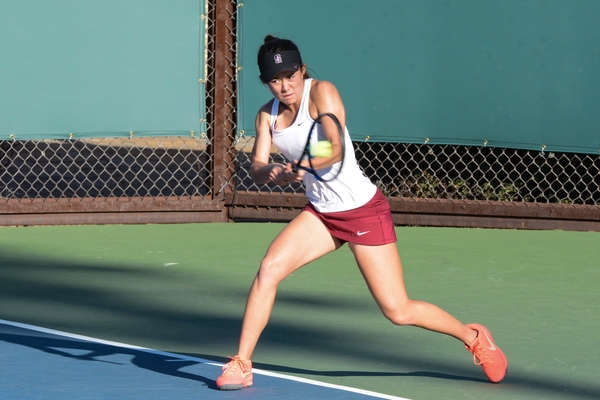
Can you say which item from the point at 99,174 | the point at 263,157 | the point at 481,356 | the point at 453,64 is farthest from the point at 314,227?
the point at 99,174

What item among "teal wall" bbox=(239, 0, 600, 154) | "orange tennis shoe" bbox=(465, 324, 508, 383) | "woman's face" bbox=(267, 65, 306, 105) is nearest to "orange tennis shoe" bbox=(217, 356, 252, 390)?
"orange tennis shoe" bbox=(465, 324, 508, 383)

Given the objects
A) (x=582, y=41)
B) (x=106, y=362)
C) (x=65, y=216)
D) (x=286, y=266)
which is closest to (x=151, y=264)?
(x=65, y=216)

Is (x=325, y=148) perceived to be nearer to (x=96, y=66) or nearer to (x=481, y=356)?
(x=481, y=356)

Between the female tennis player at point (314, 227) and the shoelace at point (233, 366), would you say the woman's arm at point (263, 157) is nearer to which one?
the female tennis player at point (314, 227)

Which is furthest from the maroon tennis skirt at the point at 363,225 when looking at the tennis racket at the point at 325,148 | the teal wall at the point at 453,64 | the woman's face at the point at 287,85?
the teal wall at the point at 453,64

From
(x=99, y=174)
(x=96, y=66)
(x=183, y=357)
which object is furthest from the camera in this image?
(x=99, y=174)

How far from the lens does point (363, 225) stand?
4.27 meters

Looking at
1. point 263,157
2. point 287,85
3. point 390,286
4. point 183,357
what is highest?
point 287,85

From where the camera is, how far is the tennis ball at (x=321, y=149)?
4.10 meters

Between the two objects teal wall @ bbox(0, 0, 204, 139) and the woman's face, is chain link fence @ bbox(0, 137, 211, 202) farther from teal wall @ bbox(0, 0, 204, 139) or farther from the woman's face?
the woman's face

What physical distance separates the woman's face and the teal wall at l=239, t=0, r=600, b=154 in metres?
3.83

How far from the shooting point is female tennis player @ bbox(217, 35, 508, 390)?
4.20 meters

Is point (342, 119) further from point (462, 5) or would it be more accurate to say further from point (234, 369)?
point (462, 5)

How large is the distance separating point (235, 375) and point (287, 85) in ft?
4.01
